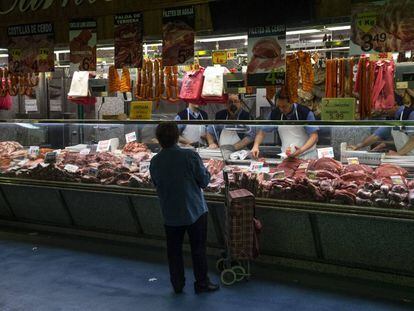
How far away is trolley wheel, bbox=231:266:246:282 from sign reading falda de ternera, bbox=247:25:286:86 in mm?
2084

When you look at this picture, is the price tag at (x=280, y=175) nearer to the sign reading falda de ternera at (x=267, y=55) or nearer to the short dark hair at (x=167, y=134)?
the sign reading falda de ternera at (x=267, y=55)

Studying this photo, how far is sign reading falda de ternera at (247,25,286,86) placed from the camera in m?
5.65

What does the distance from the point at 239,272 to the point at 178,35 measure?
289 centimetres

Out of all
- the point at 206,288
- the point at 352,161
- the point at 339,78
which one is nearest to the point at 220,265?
the point at 206,288

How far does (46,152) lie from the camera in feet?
24.7

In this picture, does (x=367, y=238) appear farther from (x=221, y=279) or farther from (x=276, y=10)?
(x=276, y=10)

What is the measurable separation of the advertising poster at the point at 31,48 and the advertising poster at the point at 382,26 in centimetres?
423

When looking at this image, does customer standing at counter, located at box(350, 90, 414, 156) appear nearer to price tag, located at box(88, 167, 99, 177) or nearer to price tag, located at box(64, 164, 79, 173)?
price tag, located at box(88, 167, 99, 177)

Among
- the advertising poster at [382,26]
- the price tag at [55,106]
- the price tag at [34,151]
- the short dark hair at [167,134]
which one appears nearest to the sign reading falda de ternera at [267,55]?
the advertising poster at [382,26]

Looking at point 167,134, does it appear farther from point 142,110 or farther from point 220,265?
point 220,265

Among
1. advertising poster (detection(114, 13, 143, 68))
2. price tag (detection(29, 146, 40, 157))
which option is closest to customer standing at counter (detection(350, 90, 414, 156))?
advertising poster (detection(114, 13, 143, 68))

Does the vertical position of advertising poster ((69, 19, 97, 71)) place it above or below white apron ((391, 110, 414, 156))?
above

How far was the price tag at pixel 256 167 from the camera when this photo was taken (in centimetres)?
586

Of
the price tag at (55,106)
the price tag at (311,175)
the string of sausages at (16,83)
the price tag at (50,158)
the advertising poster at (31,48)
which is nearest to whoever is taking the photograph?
the price tag at (311,175)
